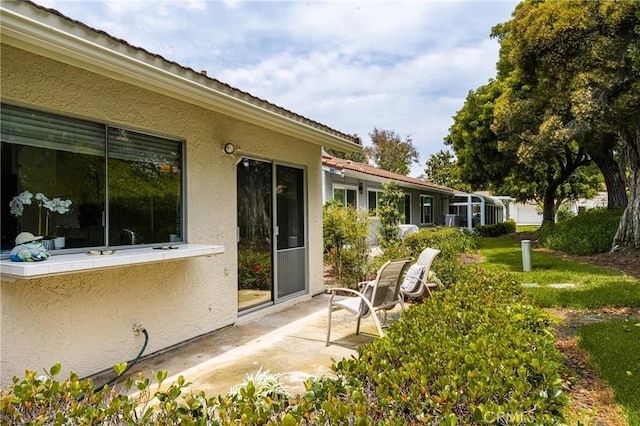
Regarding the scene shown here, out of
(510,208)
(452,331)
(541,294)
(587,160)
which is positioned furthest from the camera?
(510,208)

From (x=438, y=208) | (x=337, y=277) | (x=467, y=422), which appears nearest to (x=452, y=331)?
→ (x=467, y=422)

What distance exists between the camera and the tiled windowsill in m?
3.23

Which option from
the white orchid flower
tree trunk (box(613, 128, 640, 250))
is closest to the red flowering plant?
the white orchid flower

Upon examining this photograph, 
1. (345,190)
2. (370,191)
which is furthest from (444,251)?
(370,191)

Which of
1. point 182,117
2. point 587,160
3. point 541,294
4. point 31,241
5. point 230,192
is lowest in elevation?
point 541,294

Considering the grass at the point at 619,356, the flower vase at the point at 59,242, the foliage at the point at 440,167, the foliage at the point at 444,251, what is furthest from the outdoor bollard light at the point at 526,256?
the foliage at the point at 440,167

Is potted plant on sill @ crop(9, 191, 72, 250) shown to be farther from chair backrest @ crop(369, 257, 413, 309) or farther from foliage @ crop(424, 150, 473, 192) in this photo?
foliage @ crop(424, 150, 473, 192)

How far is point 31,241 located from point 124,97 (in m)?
1.89

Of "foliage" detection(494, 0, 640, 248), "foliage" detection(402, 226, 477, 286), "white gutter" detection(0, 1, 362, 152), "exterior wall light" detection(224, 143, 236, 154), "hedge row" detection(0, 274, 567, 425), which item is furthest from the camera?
"foliage" detection(494, 0, 640, 248)

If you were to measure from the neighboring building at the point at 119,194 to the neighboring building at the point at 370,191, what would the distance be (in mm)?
8531

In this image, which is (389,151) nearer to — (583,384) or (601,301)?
(601,301)

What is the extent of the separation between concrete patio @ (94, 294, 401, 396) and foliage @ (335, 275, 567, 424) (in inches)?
52.9

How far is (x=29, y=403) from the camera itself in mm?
2285

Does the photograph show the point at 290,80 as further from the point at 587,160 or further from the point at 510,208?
the point at 510,208
